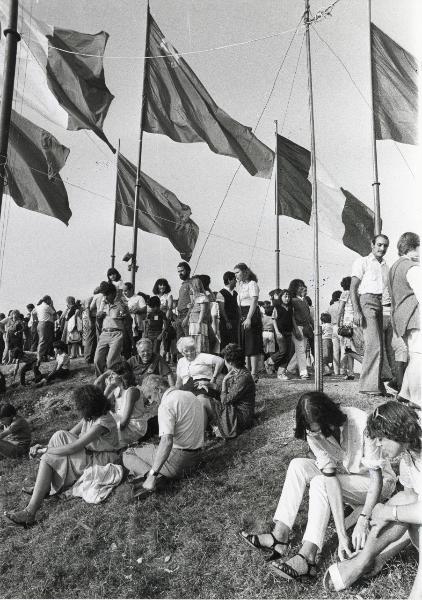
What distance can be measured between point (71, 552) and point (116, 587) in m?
0.72

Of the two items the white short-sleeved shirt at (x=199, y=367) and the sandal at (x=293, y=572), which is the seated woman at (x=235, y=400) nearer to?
the white short-sleeved shirt at (x=199, y=367)

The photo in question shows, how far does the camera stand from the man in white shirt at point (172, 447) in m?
5.89

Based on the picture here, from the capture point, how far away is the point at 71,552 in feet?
17.5

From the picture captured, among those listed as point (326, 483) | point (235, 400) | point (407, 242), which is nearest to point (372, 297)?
point (407, 242)

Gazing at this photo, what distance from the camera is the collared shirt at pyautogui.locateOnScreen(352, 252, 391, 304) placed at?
24.3ft

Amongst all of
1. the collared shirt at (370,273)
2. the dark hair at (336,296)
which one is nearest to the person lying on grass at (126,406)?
the collared shirt at (370,273)

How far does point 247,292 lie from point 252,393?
287cm

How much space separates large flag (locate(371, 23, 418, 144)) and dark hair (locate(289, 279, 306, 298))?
2.91 m

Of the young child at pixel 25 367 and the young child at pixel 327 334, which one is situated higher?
the young child at pixel 327 334

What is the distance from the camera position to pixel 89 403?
6.42 m

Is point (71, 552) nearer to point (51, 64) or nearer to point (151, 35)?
point (51, 64)

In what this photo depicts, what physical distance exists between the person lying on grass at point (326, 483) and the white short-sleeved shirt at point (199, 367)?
3265 millimetres

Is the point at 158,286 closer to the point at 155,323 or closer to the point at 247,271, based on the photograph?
the point at 155,323

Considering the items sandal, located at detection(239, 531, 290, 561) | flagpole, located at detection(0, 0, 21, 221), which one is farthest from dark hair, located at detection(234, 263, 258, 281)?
sandal, located at detection(239, 531, 290, 561)
